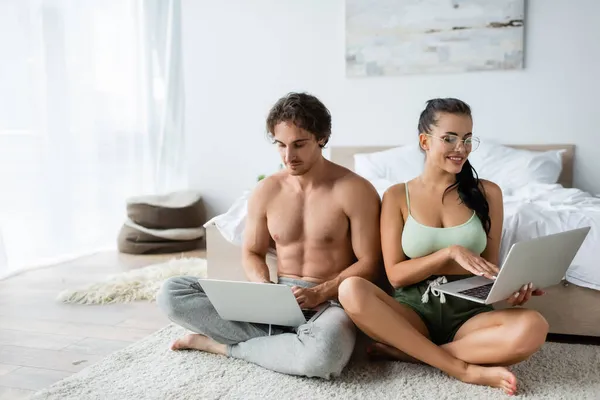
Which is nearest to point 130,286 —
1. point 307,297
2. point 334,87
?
point 307,297

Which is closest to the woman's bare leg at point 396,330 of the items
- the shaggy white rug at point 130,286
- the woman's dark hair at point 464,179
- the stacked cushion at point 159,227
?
the woman's dark hair at point 464,179

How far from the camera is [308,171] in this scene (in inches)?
79.8

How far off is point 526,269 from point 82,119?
127 inches

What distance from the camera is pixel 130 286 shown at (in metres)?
3.07

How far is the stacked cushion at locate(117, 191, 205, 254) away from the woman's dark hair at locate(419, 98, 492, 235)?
2.62 m

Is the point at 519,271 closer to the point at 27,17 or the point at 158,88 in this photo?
the point at 27,17

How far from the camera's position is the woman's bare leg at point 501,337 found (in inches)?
65.9

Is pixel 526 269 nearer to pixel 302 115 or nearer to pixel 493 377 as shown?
pixel 493 377

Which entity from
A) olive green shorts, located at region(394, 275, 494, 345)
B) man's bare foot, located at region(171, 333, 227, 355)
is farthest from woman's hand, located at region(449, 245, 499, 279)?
man's bare foot, located at region(171, 333, 227, 355)

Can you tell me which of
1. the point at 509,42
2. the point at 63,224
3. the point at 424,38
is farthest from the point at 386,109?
the point at 63,224

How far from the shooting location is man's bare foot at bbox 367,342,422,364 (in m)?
1.94

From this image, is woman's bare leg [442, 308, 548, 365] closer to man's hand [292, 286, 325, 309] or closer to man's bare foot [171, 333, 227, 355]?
man's hand [292, 286, 325, 309]

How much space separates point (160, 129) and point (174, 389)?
314 centimetres

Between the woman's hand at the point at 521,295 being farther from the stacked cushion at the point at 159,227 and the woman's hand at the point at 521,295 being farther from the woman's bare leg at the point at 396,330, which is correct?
the stacked cushion at the point at 159,227
